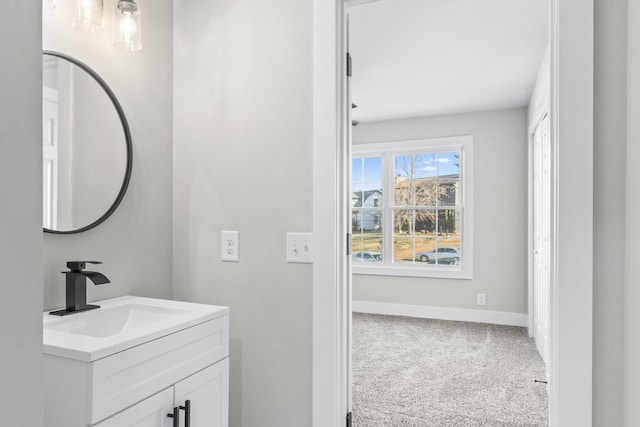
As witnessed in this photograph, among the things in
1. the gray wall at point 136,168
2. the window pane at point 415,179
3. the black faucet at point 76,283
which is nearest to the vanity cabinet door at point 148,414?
the black faucet at point 76,283

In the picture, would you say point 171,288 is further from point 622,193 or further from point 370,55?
point 370,55

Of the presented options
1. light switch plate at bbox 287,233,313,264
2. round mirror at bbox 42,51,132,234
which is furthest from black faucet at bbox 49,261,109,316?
light switch plate at bbox 287,233,313,264

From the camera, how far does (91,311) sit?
1.46m

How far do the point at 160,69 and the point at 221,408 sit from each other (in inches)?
60.1

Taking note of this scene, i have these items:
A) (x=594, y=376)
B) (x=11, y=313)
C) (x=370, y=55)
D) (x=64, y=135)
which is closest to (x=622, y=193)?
(x=594, y=376)

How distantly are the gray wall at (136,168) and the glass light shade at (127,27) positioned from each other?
101 millimetres

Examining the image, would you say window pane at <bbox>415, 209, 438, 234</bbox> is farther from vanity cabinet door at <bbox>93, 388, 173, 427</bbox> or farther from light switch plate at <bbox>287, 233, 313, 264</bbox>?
vanity cabinet door at <bbox>93, 388, 173, 427</bbox>

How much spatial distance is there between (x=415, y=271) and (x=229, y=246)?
12.1 feet

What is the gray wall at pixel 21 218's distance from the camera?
366 millimetres

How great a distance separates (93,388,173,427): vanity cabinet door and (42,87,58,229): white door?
74 cm

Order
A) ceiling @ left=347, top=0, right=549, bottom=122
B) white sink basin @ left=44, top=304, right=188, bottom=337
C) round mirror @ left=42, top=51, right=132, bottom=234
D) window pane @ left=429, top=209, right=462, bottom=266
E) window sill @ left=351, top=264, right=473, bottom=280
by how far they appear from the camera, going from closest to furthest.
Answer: white sink basin @ left=44, top=304, right=188, bottom=337
round mirror @ left=42, top=51, right=132, bottom=234
ceiling @ left=347, top=0, right=549, bottom=122
window sill @ left=351, top=264, right=473, bottom=280
window pane @ left=429, top=209, right=462, bottom=266

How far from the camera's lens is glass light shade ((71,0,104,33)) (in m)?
1.49

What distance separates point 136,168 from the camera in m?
1.80

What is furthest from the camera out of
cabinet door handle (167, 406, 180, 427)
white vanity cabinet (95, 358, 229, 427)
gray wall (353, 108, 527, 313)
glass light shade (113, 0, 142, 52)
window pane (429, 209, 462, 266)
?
window pane (429, 209, 462, 266)
